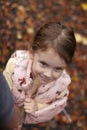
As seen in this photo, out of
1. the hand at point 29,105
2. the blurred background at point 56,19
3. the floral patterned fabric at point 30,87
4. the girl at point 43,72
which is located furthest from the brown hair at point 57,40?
the blurred background at point 56,19

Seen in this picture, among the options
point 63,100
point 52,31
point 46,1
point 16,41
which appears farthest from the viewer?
point 46,1

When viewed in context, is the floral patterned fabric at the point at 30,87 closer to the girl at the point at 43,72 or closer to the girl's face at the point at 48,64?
the girl at the point at 43,72

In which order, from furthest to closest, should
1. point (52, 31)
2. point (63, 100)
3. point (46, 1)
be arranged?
1. point (46, 1)
2. point (63, 100)
3. point (52, 31)

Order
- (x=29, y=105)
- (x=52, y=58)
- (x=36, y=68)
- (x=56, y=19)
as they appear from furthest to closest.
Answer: (x=56, y=19) < (x=29, y=105) < (x=36, y=68) < (x=52, y=58)

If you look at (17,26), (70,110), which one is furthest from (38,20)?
(70,110)

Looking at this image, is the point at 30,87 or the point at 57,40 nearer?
the point at 57,40

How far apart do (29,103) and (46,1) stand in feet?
9.81

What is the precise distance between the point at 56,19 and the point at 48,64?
280 cm

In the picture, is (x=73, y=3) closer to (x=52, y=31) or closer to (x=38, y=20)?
(x=38, y=20)

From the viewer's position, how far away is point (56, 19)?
5344 mm

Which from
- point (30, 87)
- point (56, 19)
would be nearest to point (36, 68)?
point (30, 87)

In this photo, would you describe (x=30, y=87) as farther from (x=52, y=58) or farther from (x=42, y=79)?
(x=52, y=58)

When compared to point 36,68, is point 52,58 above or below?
above

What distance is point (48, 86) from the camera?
289cm
